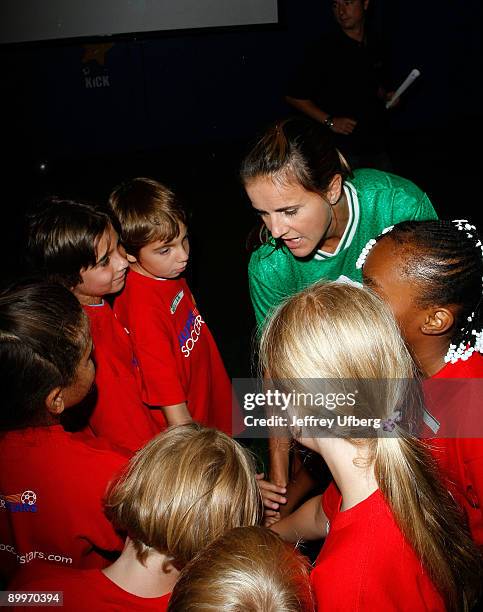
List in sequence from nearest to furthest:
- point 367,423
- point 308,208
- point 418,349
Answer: point 367,423, point 418,349, point 308,208

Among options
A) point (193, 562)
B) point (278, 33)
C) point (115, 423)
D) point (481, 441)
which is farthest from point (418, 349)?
point (278, 33)

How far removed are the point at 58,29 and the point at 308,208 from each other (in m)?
4.54

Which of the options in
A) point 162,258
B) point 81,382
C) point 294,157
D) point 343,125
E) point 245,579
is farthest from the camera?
point 343,125

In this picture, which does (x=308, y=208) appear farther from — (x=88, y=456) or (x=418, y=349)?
(x=88, y=456)

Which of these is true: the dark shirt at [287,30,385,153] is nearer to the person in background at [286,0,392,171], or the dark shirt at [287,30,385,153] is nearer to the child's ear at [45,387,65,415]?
the person in background at [286,0,392,171]

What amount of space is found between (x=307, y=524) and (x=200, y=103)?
16.3ft

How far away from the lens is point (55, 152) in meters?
5.42

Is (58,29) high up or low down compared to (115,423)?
up

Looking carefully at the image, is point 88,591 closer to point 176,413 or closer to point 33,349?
point 33,349

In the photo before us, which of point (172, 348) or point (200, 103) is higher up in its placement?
point (200, 103)

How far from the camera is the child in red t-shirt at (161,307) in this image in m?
1.73

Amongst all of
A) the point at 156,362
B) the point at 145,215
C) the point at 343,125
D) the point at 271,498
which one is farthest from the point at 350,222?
the point at 343,125

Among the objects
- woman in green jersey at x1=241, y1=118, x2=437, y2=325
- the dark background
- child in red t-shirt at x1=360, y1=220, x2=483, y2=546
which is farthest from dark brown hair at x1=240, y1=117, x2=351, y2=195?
the dark background
